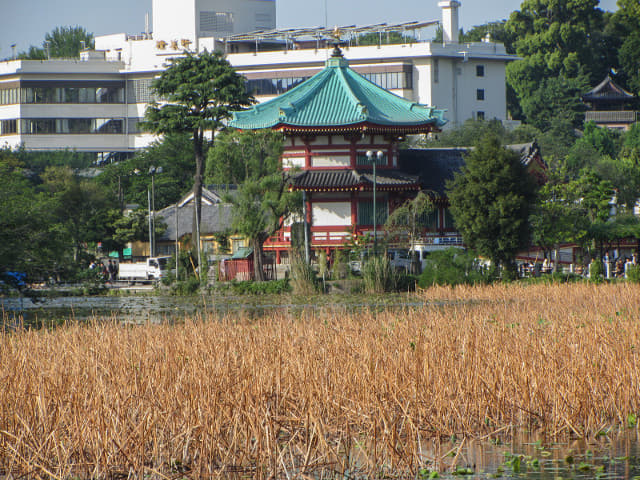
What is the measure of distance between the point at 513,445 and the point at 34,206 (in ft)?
46.6

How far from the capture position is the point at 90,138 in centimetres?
7631

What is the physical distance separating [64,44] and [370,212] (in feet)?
207

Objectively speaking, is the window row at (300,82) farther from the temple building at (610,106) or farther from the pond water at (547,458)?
the pond water at (547,458)

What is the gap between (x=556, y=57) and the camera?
6975 centimetres

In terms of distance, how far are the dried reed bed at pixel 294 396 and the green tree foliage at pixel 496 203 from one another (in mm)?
16149

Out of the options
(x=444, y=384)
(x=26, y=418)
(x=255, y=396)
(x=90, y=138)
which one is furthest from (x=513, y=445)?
(x=90, y=138)

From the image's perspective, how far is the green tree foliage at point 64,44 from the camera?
9038 centimetres

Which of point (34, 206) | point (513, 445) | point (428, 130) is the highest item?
point (428, 130)

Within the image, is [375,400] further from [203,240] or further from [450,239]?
[203,240]

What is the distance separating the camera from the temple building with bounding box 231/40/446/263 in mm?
37062

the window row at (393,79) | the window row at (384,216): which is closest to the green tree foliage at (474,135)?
the window row at (393,79)

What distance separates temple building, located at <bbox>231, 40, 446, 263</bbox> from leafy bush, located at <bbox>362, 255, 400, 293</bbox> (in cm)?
518

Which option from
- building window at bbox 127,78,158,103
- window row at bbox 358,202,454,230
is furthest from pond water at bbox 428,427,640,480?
building window at bbox 127,78,158,103

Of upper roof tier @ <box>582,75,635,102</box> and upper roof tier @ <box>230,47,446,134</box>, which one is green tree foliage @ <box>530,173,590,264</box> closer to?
upper roof tier @ <box>230,47,446,134</box>
